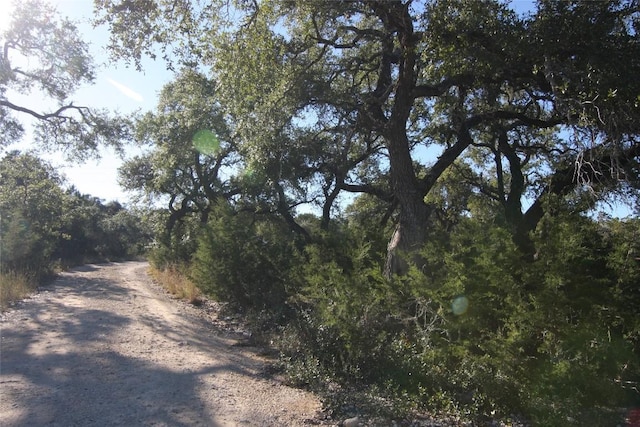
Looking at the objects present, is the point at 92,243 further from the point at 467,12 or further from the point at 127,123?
the point at 467,12

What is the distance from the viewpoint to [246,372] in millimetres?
6820

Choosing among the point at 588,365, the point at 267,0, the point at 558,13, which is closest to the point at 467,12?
the point at 558,13

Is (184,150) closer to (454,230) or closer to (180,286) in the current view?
(180,286)

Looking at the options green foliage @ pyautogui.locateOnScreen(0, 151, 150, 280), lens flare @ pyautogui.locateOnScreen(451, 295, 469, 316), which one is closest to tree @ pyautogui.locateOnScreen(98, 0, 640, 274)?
lens flare @ pyautogui.locateOnScreen(451, 295, 469, 316)

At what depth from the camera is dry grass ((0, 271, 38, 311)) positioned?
11.8 meters

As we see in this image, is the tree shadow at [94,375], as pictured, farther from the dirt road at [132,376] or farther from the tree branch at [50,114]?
the tree branch at [50,114]

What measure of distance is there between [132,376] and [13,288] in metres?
8.98

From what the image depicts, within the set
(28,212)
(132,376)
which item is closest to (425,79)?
(132,376)

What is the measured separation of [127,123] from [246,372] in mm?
18072

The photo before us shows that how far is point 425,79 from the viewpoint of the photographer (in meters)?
10.2

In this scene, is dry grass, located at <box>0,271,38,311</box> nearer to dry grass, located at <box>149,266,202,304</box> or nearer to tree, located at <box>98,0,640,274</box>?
dry grass, located at <box>149,266,202,304</box>

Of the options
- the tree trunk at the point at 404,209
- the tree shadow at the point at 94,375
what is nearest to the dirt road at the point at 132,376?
the tree shadow at the point at 94,375

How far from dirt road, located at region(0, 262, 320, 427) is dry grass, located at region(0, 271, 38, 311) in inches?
42.3

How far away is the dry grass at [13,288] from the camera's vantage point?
464 inches
